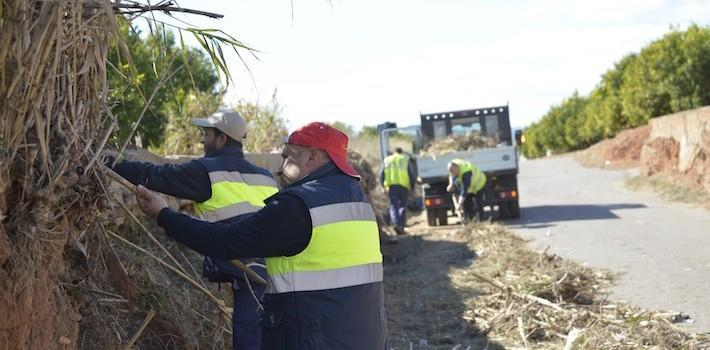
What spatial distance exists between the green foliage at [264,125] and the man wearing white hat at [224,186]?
7546 mm

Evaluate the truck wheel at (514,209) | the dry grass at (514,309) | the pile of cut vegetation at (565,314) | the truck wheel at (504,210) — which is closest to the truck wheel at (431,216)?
the truck wheel at (504,210)

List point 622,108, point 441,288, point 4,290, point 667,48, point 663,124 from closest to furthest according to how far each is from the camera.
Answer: point 4,290, point 441,288, point 663,124, point 667,48, point 622,108

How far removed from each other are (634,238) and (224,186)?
400 inches

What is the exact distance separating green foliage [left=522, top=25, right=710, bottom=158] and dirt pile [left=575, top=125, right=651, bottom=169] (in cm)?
91

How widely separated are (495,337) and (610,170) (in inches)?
1110

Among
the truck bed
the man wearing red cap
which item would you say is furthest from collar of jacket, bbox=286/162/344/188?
the truck bed

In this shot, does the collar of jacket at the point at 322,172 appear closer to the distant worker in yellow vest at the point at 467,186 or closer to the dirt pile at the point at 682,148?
the distant worker in yellow vest at the point at 467,186

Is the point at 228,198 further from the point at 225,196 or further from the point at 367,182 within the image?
the point at 367,182

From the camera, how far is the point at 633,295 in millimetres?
9234

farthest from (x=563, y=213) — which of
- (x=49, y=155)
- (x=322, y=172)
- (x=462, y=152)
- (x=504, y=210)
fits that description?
(x=49, y=155)

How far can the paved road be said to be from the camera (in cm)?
922

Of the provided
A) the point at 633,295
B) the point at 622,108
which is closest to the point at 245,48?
the point at 633,295

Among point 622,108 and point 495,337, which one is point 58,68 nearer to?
point 495,337

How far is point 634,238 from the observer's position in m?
13.8
